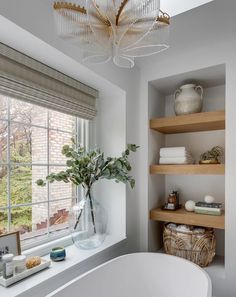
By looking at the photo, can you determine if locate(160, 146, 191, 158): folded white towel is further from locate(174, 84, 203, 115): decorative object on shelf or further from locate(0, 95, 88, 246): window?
locate(0, 95, 88, 246): window

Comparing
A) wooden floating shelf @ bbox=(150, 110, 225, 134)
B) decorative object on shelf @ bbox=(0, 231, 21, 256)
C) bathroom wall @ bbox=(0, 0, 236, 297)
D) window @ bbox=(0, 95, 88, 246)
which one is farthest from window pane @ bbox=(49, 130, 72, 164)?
wooden floating shelf @ bbox=(150, 110, 225, 134)

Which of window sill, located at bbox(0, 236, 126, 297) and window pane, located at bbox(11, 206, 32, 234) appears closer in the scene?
window sill, located at bbox(0, 236, 126, 297)

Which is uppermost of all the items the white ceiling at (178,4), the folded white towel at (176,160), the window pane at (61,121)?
the white ceiling at (178,4)

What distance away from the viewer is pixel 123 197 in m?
2.00

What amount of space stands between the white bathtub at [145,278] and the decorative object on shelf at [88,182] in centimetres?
27

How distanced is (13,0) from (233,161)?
66.7 inches

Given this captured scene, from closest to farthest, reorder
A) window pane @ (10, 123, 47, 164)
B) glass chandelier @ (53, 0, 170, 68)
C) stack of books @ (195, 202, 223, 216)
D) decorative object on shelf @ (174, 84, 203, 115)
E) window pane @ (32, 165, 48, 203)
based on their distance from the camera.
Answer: glass chandelier @ (53, 0, 170, 68)
window pane @ (10, 123, 47, 164)
window pane @ (32, 165, 48, 203)
stack of books @ (195, 202, 223, 216)
decorative object on shelf @ (174, 84, 203, 115)

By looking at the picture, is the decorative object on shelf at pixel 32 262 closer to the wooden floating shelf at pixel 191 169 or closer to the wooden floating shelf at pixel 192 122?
the wooden floating shelf at pixel 191 169

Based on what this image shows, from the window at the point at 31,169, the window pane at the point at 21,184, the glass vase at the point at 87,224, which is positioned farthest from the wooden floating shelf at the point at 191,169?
the window pane at the point at 21,184

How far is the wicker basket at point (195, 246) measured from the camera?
1.87 metres

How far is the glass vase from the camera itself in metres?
1.70

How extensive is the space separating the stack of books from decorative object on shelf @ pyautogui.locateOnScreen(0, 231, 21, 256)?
1.41 meters

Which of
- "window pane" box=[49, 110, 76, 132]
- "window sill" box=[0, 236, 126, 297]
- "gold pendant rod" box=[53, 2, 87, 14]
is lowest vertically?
"window sill" box=[0, 236, 126, 297]

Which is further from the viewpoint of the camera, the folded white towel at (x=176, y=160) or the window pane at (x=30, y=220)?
the folded white towel at (x=176, y=160)
